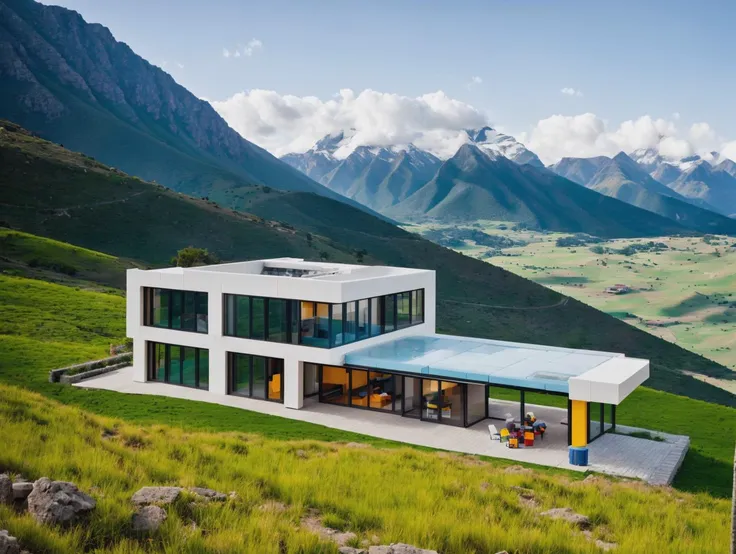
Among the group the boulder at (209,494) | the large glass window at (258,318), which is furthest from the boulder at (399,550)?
the large glass window at (258,318)

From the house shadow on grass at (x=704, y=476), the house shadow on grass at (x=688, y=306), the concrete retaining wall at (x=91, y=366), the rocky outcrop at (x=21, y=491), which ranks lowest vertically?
the house shadow on grass at (x=688, y=306)

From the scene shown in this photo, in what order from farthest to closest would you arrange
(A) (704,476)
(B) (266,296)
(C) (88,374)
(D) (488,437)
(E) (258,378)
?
(C) (88,374) → (E) (258,378) → (B) (266,296) → (D) (488,437) → (A) (704,476)

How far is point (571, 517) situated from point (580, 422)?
37.4 ft

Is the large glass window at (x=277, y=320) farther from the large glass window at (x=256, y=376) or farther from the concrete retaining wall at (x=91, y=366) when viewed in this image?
the concrete retaining wall at (x=91, y=366)

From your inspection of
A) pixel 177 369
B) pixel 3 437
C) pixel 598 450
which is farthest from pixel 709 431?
pixel 3 437

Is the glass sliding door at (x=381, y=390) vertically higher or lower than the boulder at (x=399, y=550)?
lower

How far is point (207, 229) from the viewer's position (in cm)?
10475

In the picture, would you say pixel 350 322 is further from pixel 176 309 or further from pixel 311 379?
pixel 176 309

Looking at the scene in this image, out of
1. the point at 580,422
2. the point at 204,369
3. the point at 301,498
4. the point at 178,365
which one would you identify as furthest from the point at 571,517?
the point at 178,365

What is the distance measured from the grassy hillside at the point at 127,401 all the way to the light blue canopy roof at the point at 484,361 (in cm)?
335

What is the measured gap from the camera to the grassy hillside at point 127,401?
24.0 meters

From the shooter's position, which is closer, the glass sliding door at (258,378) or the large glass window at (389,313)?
the glass sliding door at (258,378)

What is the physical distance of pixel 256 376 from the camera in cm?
2966

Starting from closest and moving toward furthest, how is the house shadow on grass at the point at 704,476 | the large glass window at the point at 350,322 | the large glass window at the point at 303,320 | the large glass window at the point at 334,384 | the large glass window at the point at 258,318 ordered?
the house shadow on grass at the point at 704,476, the large glass window at the point at 303,320, the large glass window at the point at 350,322, the large glass window at the point at 258,318, the large glass window at the point at 334,384
